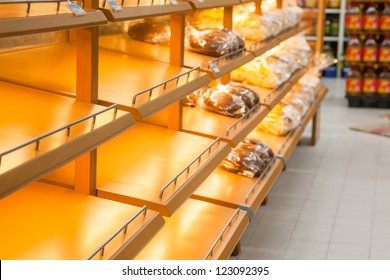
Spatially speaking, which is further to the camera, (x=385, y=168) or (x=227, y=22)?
(x=385, y=168)

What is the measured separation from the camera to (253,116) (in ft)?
13.5

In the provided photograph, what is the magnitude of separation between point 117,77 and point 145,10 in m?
0.40

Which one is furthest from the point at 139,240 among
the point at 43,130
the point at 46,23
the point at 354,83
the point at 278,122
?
the point at 354,83

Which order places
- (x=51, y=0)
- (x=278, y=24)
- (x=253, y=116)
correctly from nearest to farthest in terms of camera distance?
(x=51, y=0)
(x=253, y=116)
(x=278, y=24)

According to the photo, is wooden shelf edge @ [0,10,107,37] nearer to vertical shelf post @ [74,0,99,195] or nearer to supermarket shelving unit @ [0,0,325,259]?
supermarket shelving unit @ [0,0,325,259]

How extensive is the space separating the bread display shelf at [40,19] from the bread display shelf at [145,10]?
0.11 meters

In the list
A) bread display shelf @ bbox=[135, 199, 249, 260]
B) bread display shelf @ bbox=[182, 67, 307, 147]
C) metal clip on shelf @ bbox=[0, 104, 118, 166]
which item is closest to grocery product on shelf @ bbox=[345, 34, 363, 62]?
bread display shelf @ bbox=[182, 67, 307, 147]

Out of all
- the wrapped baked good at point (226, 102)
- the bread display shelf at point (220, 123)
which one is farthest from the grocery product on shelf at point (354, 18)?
the wrapped baked good at point (226, 102)

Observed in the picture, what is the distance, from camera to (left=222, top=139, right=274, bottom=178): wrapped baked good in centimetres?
407

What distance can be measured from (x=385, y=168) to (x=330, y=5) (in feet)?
19.1

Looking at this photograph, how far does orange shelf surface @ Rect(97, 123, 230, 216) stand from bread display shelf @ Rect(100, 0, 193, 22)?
61 centimetres
